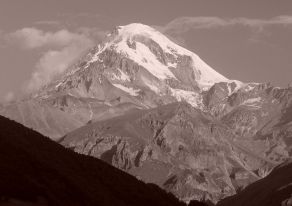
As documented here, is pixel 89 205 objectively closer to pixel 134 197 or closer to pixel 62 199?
pixel 62 199

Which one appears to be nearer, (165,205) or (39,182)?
(39,182)

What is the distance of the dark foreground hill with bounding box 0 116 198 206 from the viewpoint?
14762cm

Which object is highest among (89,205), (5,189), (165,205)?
(5,189)

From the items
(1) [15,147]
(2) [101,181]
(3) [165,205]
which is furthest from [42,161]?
(3) [165,205]

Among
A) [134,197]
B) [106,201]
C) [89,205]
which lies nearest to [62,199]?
[89,205]

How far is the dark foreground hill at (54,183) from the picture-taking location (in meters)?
148

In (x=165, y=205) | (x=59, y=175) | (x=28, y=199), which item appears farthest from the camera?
(x=165, y=205)

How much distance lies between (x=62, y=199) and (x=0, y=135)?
40008 mm

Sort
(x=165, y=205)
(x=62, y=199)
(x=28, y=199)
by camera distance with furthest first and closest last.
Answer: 1. (x=165, y=205)
2. (x=62, y=199)
3. (x=28, y=199)

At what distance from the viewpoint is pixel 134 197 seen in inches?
7328

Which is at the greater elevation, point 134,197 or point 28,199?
point 28,199

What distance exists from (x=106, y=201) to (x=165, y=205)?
1888 centimetres

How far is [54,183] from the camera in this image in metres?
163

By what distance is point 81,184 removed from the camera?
576ft
